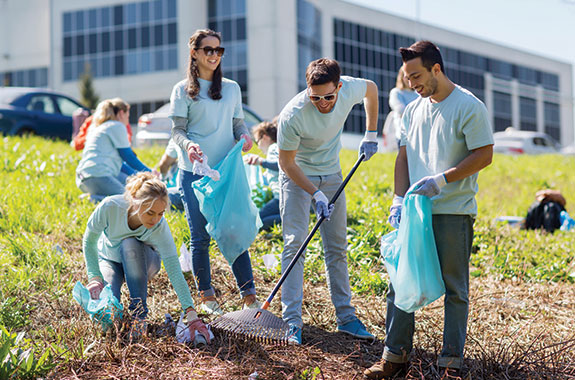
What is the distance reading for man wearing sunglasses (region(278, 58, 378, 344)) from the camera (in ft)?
12.9

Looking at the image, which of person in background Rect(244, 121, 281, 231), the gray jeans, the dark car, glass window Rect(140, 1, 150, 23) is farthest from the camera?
glass window Rect(140, 1, 150, 23)

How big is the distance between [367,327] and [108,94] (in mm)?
33154

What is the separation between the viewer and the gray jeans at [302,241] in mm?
4105

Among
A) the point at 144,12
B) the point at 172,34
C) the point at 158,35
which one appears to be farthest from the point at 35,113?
the point at 144,12

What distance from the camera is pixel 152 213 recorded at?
3932 millimetres

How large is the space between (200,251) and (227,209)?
0.35m

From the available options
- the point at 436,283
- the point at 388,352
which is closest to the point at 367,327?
the point at 388,352

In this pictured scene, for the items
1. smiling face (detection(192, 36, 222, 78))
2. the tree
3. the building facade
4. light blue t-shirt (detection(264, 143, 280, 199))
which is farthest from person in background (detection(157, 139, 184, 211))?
the tree

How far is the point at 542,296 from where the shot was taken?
5371mm

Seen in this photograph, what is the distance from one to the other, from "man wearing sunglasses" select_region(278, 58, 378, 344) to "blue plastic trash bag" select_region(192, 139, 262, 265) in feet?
1.21

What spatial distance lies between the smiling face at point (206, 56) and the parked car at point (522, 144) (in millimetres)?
18779

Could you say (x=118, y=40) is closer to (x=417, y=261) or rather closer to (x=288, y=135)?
(x=288, y=135)

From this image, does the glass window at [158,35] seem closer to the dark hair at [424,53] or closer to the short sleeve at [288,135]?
the short sleeve at [288,135]

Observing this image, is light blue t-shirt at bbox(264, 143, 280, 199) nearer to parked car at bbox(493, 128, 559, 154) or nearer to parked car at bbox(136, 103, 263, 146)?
parked car at bbox(136, 103, 263, 146)
